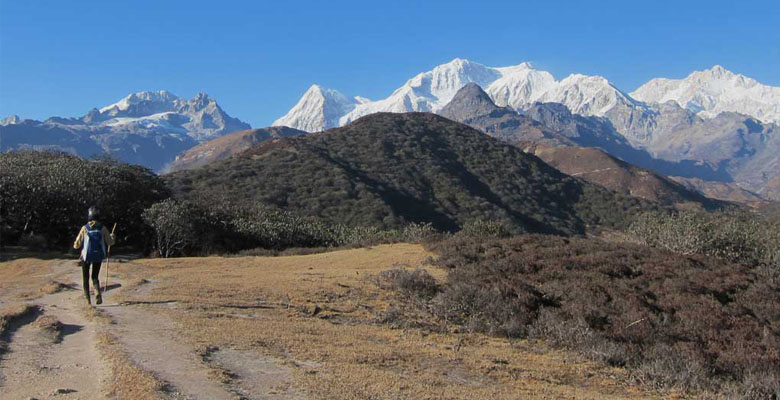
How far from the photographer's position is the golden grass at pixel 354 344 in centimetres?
761

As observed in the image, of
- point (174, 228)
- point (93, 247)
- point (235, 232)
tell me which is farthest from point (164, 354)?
point (235, 232)

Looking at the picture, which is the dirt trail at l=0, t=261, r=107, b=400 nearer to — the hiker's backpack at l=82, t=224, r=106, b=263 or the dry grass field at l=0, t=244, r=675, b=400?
the dry grass field at l=0, t=244, r=675, b=400

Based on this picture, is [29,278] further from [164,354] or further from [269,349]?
[269,349]

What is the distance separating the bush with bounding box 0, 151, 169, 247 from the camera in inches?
1086

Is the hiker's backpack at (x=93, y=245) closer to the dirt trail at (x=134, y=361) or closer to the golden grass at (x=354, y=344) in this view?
the golden grass at (x=354, y=344)

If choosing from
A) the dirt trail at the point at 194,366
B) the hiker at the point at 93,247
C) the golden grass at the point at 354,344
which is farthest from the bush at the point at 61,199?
the dirt trail at the point at 194,366

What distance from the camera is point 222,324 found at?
10.4 m

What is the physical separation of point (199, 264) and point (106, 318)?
1030 centimetres

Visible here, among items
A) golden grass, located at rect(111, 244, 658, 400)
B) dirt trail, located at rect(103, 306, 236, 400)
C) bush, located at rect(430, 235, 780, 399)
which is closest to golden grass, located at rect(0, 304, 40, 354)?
dirt trail, located at rect(103, 306, 236, 400)

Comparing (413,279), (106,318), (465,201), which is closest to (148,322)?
(106,318)

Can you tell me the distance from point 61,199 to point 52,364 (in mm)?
24456

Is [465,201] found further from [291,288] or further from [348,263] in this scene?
[291,288]

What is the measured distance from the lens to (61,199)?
28406 millimetres

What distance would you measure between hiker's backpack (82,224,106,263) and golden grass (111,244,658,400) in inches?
56.6
